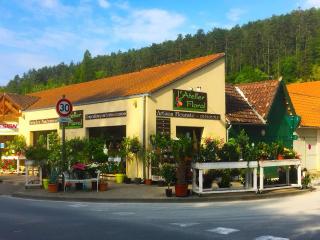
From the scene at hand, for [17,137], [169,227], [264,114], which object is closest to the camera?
[169,227]

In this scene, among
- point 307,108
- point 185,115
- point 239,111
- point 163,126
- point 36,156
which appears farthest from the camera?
point 307,108

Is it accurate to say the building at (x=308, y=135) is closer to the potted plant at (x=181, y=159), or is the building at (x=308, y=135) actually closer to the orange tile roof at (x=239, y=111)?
the orange tile roof at (x=239, y=111)

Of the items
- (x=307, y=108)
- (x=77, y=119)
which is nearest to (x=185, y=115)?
(x=77, y=119)

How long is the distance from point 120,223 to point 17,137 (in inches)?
764

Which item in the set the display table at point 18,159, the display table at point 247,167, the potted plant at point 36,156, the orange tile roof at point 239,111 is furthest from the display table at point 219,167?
the display table at point 18,159

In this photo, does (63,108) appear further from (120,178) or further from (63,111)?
(120,178)

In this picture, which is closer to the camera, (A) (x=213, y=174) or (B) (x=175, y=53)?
(A) (x=213, y=174)

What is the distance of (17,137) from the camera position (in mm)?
28375

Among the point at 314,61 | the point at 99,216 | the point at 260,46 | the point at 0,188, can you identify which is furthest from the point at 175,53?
the point at 99,216

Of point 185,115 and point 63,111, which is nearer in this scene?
point 63,111

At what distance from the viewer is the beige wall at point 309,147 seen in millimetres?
28953

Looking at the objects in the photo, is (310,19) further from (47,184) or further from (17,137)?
(47,184)

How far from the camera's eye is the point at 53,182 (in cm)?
1792

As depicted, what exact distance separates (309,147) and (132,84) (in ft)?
39.4
